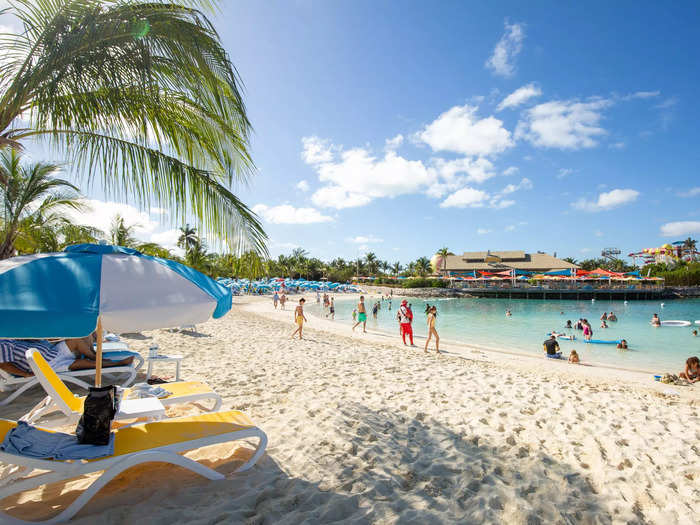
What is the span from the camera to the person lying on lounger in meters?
4.45

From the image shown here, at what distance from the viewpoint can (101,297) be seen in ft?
6.66

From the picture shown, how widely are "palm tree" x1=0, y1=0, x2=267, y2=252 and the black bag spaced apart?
1916 mm

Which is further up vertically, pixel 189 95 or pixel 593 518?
pixel 189 95

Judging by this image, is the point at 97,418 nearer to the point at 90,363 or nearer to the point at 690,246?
the point at 90,363

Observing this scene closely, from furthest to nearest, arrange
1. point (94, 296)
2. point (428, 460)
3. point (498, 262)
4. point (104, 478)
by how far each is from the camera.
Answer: point (498, 262), point (428, 460), point (104, 478), point (94, 296)

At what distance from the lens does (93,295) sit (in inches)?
79.2

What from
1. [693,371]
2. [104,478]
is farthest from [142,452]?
[693,371]

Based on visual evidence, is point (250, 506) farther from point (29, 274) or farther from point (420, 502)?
point (29, 274)

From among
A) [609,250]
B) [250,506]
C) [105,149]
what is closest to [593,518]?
[250,506]

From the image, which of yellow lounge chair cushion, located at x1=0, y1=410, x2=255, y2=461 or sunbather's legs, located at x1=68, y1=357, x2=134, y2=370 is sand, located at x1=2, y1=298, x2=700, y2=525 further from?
sunbather's legs, located at x1=68, y1=357, x2=134, y2=370

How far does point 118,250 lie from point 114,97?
5.41ft

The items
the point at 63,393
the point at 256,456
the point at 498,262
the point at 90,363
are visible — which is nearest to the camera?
the point at 256,456

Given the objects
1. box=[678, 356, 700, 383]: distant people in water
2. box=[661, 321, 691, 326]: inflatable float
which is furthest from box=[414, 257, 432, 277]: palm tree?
A: box=[678, 356, 700, 383]: distant people in water

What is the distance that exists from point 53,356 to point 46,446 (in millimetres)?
3530
